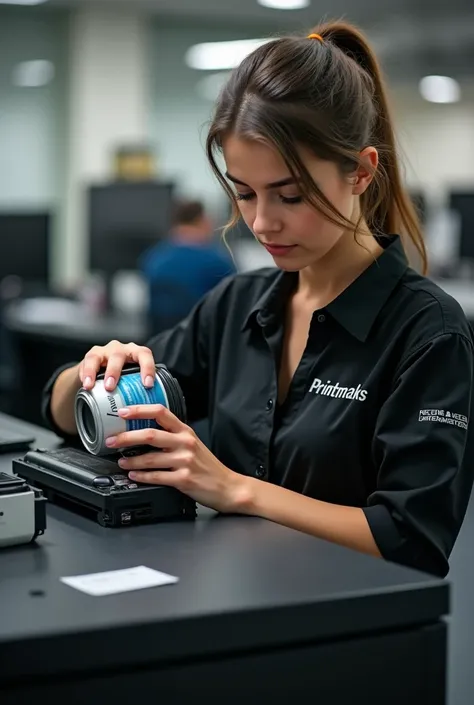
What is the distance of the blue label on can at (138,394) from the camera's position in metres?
1.06

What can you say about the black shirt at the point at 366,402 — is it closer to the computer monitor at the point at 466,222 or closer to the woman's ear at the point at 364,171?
the woman's ear at the point at 364,171

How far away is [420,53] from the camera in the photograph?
8281 millimetres

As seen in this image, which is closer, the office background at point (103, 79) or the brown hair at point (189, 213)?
the brown hair at point (189, 213)

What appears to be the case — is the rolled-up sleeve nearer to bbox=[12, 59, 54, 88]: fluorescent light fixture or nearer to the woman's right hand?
the woman's right hand

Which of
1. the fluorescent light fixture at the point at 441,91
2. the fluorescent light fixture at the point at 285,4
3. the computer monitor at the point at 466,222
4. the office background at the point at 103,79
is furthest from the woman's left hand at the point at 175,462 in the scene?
the fluorescent light fixture at the point at 441,91

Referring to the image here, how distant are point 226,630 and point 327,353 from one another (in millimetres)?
566

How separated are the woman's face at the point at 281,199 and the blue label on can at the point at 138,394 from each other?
0.23 metres

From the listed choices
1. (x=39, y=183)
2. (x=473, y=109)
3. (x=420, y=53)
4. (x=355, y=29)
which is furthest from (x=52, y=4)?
(x=355, y=29)

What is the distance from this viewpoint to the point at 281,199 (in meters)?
1.18

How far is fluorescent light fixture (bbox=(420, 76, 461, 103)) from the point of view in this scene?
34.3ft

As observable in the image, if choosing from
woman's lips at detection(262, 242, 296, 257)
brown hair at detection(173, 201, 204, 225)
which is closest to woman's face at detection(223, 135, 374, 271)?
woman's lips at detection(262, 242, 296, 257)

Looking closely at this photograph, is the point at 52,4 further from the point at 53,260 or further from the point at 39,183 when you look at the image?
the point at 53,260

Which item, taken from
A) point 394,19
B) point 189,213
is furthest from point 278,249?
point 394,19

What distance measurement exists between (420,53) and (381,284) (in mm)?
7440
